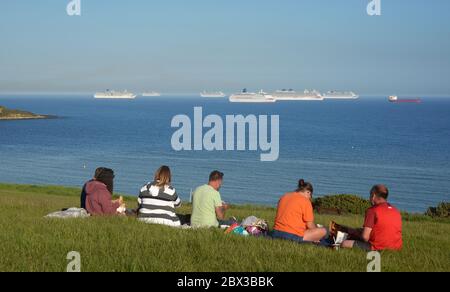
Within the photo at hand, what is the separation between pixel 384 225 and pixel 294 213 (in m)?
1.39

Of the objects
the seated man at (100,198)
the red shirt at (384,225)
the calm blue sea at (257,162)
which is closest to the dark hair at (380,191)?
the red shirt at (384,225)

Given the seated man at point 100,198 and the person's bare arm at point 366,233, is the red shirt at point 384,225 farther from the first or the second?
the seated man at point 100,198

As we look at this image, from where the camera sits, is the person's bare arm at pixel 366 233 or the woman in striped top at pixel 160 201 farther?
the woman in striped top at pixel 160 201

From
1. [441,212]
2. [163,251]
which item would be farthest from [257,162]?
[163,251]

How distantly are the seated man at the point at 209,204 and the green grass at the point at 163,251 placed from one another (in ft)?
2.24

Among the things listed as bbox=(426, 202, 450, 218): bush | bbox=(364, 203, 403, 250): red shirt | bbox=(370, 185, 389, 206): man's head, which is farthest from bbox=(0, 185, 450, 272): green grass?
bbox=(426, 202, 450, 218): bush

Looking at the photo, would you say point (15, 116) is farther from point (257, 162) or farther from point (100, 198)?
point (100, 198)

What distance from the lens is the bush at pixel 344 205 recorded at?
88.0 feet

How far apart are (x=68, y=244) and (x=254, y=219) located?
142 inches

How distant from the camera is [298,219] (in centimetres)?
1079

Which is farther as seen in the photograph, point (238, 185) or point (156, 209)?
point (238, 185)

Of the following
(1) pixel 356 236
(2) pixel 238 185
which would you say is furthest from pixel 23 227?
(2) pixel 238 185

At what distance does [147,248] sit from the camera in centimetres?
978
